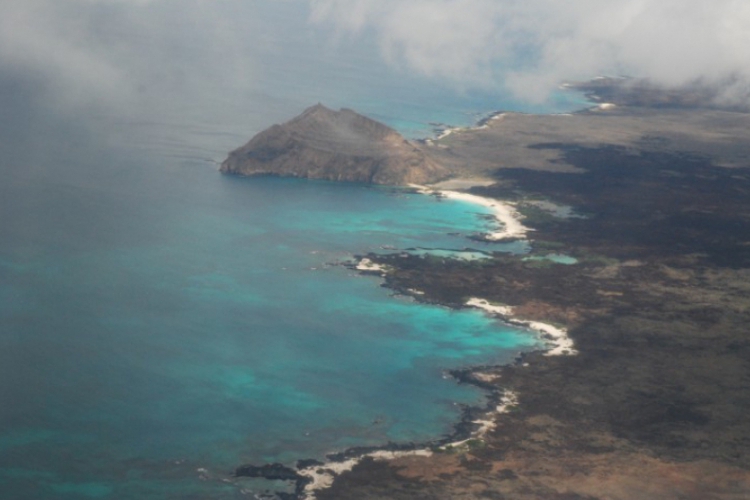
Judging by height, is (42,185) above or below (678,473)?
above

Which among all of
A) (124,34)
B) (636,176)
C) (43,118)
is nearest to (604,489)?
(636,176)

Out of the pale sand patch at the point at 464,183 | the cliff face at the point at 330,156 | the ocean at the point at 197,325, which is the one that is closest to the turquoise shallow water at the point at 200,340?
the ocean at the point at 197,325

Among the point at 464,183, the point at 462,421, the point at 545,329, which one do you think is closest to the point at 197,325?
the point at 462,421

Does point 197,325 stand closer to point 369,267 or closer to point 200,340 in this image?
point 200,340

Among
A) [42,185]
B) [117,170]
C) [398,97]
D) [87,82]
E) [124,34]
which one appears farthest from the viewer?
[124,34]

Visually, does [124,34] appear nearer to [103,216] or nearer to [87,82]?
[87,82]

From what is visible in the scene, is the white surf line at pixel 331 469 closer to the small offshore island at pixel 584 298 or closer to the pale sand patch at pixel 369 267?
the small offshore island at pixel 584 298
